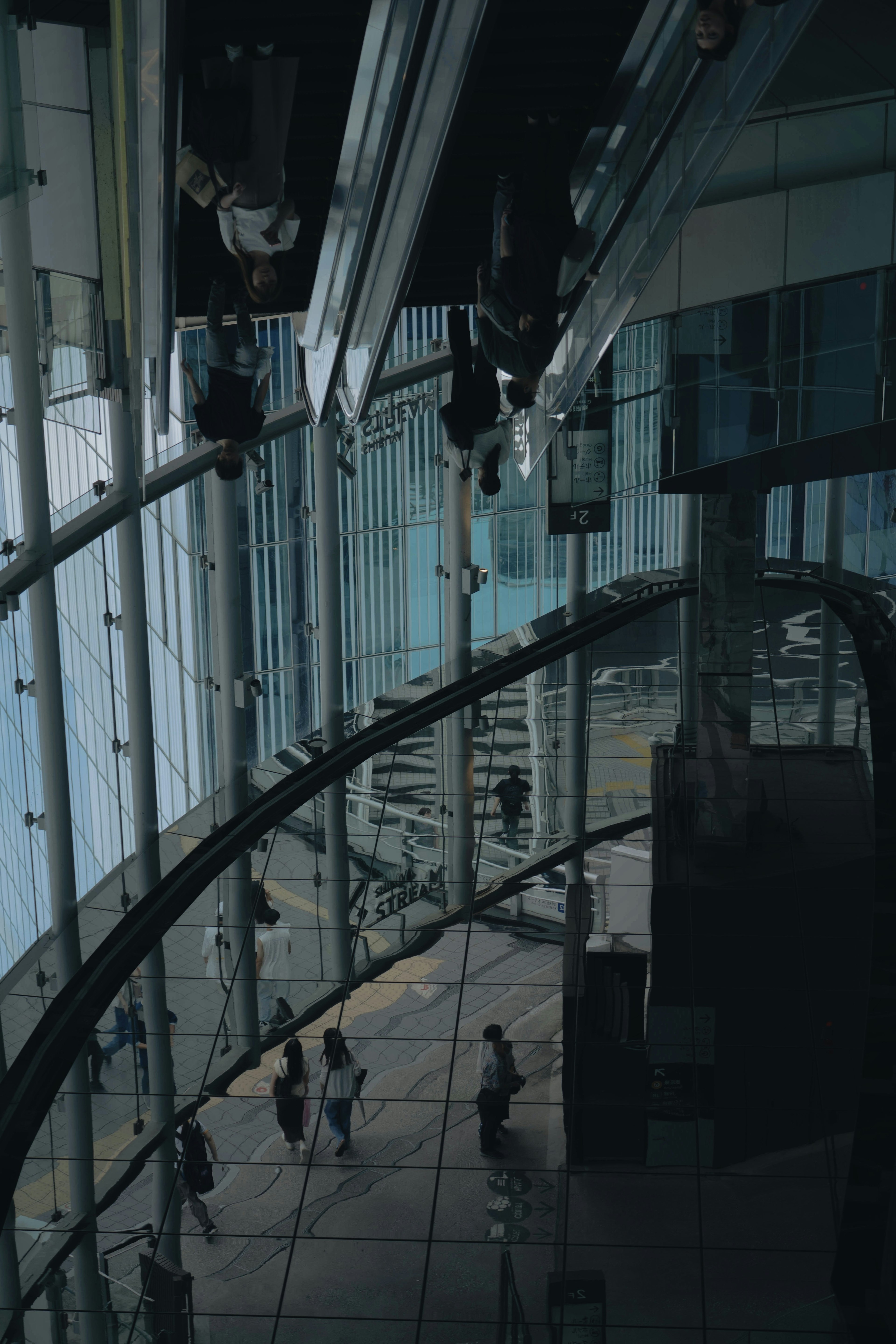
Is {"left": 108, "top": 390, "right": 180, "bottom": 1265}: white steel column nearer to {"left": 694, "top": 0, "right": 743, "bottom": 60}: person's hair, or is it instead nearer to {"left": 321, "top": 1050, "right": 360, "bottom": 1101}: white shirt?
{"left": 321, "top": 1050, "right": 360, "bottom": 1101}: white shirt

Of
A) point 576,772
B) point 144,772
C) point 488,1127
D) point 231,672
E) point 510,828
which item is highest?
point 231,672

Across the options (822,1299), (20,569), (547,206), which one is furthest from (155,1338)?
(547,206)

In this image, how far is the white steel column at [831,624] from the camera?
37.2 feet

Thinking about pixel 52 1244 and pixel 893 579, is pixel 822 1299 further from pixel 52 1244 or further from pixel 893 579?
pixel 893 579

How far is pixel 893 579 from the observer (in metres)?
15.4

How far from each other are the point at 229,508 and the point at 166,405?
2.32 m

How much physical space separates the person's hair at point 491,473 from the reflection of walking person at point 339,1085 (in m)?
3.89

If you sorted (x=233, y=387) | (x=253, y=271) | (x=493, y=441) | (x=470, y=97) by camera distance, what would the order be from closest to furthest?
1. (x=470, y=97)
2. (x=253, y=271)
3. (x=233, y=387)
4. (x=493, y=441)

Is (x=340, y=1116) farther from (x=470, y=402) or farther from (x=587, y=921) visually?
(x=470, y=402)

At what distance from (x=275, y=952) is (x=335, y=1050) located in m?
1.91

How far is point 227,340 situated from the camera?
7.43m

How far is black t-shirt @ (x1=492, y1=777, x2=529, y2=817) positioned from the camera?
11.0 metres

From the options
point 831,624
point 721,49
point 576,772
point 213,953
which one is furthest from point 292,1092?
point 831,624

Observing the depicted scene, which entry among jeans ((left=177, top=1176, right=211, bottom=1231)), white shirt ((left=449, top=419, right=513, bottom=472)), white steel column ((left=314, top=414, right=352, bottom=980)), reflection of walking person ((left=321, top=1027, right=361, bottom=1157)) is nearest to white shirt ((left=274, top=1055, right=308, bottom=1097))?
reflection of walking person ((left=321, top=1027, right=361, bottom=1157))
